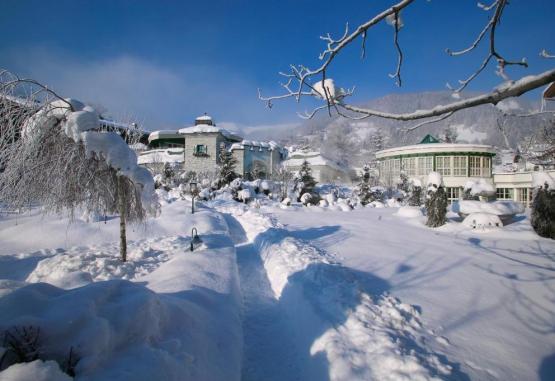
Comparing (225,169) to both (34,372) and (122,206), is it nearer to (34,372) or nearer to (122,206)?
(122,206)

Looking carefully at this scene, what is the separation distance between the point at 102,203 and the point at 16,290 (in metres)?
5.18

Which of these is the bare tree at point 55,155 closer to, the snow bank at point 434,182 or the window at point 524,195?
the snow bank at point 434,182

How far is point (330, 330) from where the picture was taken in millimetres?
3852

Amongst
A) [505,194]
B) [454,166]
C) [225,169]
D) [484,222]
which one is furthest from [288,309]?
[505,194]

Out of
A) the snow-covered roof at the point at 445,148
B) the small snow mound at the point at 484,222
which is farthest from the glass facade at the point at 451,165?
the small snow mound at the point at 484,222

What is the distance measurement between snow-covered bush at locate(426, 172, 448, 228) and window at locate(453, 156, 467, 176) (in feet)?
70.0

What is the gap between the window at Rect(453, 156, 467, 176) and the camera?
30672 millimetres

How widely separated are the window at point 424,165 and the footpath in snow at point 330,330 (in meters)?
30.2

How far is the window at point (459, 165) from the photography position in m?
30.7

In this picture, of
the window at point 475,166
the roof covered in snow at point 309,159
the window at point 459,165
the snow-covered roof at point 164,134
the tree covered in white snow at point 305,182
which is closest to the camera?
the tree covered in white snow at point 305,182

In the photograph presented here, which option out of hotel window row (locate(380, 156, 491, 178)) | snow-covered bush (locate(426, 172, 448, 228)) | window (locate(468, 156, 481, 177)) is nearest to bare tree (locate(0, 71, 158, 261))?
snow-covered bush (locate(426, 172, 448, 228))

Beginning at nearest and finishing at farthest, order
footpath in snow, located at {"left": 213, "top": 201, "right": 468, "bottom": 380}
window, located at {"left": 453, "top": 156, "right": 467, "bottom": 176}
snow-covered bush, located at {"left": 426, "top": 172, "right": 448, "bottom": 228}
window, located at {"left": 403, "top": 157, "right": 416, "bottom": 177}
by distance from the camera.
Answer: footpath in snow, located at {"left": 213, "top": 201, "right": 468, "bottom": 380} < snow-covered bush, located at {"left": 426, "top": 172, "right": 448, "bottom": 228} < window, located at {"left": 453, "top": 156, "right": 467, "bottom": 176} < window, located at {"left": 403, "top": 157, "right": 416, "bottom": 177}

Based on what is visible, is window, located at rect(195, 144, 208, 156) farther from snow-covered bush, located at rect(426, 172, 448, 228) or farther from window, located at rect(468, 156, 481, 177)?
window, located at rect(468, 156, 481, 177)

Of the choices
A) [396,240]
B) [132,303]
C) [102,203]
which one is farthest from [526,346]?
[102,203]
